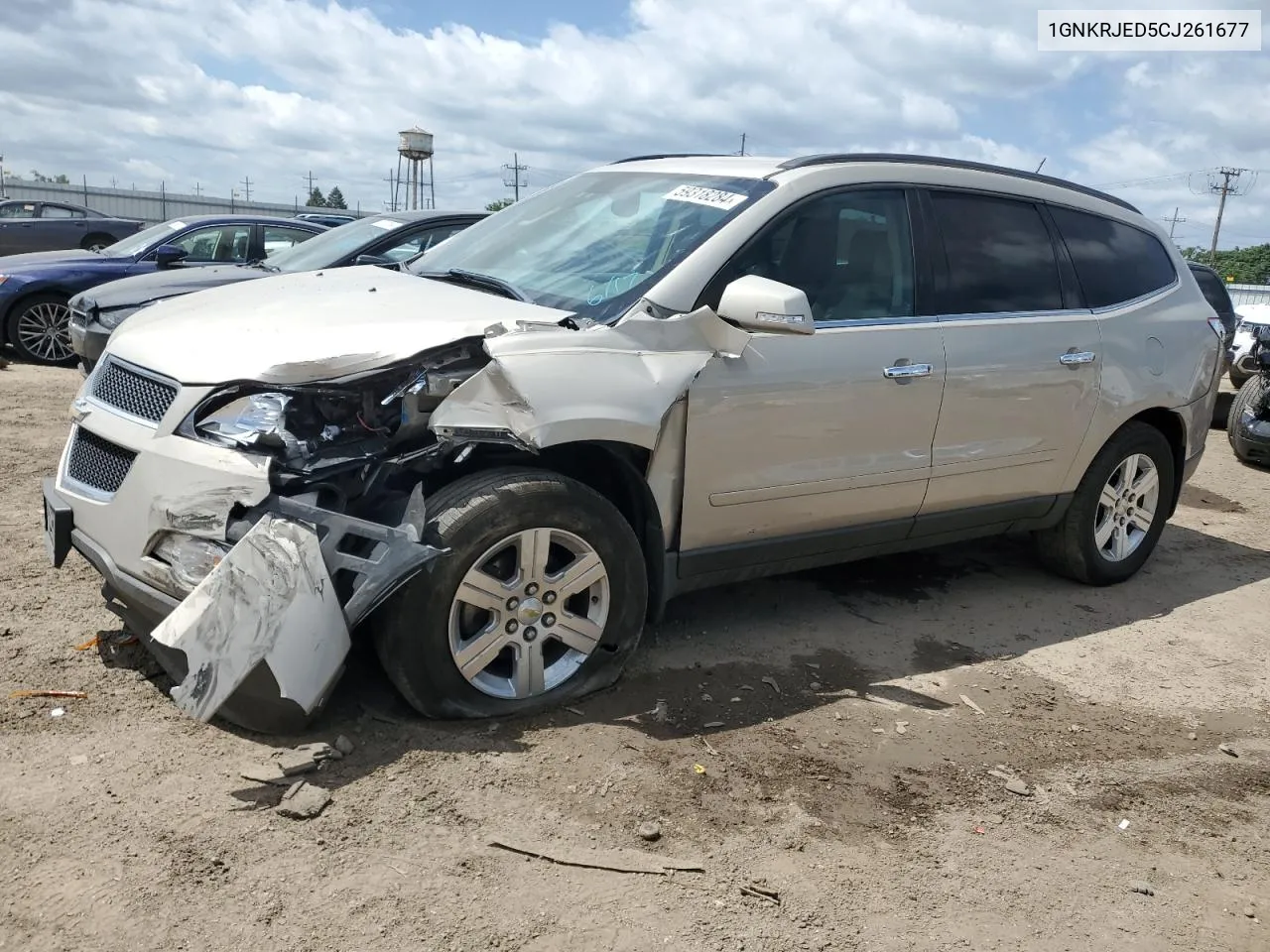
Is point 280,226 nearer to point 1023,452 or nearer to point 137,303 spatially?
point 137,303

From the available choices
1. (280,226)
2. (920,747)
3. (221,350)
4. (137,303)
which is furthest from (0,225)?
(920,747)

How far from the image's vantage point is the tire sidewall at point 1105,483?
5.29m

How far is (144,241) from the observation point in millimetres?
10469

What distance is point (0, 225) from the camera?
51.9 feet

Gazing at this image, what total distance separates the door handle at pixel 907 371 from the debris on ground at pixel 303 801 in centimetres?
252

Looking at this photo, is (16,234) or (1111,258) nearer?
(1111,258)

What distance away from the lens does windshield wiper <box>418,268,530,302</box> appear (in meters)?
3.99

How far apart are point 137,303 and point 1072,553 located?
653 centimetres

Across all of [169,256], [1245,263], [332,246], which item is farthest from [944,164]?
[1245,263]

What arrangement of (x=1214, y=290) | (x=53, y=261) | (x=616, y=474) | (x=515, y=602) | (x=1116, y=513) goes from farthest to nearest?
(x=1214, y=290) → (x=53, y=261) → (x=1116, y=513) → (x=616, y=474) → (x=515, y=602)

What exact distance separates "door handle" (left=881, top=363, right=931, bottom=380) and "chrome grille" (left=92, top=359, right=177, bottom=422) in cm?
256

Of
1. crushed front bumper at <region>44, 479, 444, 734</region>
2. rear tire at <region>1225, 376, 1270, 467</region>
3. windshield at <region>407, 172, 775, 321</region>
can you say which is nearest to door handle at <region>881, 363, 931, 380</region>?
windshield at <region>407, 172, 775, 321</region>

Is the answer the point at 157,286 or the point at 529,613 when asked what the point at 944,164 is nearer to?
the point at 529,613

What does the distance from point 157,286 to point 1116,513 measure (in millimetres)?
6730
